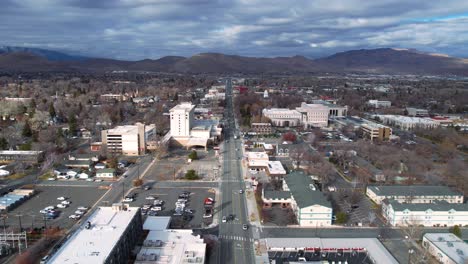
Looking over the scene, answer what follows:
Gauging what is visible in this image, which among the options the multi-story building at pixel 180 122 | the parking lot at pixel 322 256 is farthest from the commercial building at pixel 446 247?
the multi-story building at pixel 180 122

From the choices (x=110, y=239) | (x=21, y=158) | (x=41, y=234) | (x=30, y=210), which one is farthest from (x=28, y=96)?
(x=110, y=239)

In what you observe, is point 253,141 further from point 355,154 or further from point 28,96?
point 28,96

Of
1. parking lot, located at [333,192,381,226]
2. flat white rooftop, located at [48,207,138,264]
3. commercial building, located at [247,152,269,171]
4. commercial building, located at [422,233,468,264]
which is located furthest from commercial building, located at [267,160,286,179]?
→ flat white rooftop, located at [48,207,138,264]

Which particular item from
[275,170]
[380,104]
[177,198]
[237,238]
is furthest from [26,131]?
[380,104]

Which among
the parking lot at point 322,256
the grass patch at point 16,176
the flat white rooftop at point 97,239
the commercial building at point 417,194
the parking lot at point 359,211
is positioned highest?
the flat white rooftop at point 97,239

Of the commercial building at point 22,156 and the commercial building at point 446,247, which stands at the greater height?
the commercial building at point 22,156

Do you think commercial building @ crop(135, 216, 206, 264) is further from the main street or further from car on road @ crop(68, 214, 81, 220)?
car on road @ crop(68, 214, 81, 220)

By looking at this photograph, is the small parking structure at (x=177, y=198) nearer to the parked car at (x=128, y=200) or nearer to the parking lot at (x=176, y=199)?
the parking lot at (x=176, y=199)

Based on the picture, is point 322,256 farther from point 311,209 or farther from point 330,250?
point 311,209
